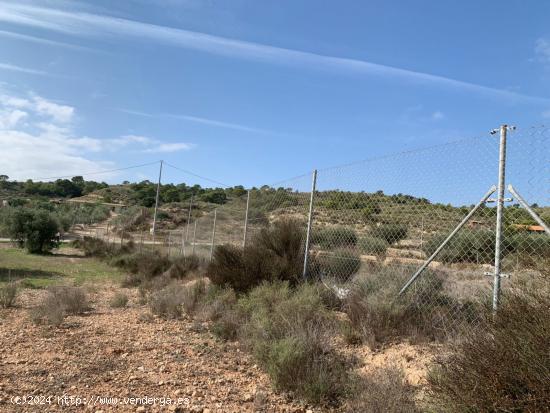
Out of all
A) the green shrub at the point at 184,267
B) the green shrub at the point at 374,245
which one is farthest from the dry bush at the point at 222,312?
the green shrub at the point at 184,267

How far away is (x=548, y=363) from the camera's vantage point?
3.04 meters

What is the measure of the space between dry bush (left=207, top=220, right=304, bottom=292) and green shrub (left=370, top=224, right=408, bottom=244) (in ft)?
7.06

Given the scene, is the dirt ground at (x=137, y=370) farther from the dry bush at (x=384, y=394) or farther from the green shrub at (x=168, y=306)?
the green shrub at (x=168, y=306)

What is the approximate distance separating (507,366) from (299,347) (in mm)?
2442

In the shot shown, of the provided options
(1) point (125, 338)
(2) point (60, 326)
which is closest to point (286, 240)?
(1) point (125, 338)

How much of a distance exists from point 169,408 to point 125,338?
3231 mm

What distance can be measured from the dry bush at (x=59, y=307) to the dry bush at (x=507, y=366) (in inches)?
284

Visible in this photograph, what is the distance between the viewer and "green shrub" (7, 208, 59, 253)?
34.4 meters

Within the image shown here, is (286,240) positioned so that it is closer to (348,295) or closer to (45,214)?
(348,295)

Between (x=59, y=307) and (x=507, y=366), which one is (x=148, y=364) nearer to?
(x=59, y=307)

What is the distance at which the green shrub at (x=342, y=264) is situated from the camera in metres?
8.83

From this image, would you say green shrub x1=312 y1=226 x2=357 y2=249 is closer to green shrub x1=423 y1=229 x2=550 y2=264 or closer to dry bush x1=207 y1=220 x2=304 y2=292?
dry bush x1=207 y1=220 x2=304 y2=292

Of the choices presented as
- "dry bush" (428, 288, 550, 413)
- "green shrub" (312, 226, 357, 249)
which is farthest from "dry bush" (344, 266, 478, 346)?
"dry bush" (428, 288, 550, 413)

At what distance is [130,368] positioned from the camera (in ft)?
19.4
